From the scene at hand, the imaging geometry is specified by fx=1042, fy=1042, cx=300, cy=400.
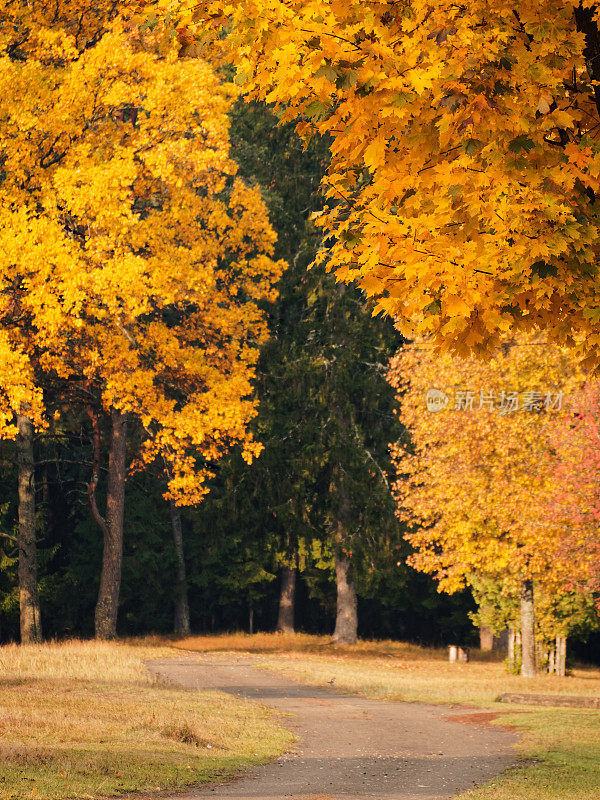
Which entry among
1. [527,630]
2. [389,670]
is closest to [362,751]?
[527,630]

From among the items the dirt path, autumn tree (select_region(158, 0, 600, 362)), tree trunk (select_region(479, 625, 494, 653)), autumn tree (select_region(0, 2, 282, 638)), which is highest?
autumn tree (select_region(0, 2, 282, 638))

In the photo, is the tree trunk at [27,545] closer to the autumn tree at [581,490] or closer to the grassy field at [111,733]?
the grassy field at [111,733]

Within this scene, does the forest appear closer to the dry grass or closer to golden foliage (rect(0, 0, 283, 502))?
golden foliage (rect(0, 0, 283, 502))

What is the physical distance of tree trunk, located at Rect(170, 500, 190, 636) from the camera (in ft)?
116

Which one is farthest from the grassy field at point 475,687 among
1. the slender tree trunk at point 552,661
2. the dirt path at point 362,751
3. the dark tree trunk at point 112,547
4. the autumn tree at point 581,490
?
the dark tree trunk at point 112,547

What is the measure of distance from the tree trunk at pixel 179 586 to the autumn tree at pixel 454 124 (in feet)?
97.2

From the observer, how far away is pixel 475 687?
20641 mm

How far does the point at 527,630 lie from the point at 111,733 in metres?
15.3

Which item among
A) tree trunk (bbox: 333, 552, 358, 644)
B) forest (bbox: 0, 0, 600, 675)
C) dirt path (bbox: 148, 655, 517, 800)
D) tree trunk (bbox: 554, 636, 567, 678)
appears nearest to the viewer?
forest (bbox: 0, 0, 600, 675)

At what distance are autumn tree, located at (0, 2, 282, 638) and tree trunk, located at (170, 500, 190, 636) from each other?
14060 millimetres

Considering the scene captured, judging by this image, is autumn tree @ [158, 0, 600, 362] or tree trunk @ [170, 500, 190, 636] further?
tree trunk @ [170, 500, 190, 636]

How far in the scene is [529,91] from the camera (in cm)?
567

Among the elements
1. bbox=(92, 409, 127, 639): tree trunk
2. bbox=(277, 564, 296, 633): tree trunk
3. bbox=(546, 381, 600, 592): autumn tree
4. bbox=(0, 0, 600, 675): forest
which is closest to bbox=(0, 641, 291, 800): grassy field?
bbox=(0, 0, 600, 675): forest

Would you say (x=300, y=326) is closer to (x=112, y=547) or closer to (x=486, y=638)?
(x=112, y=547)
